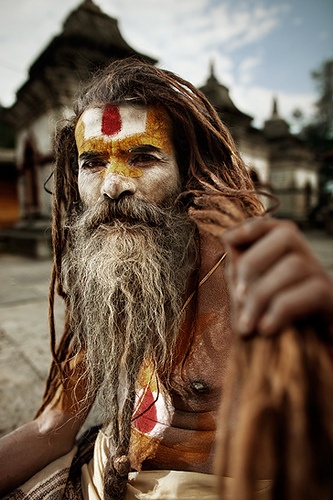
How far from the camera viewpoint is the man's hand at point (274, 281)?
44 centimetres

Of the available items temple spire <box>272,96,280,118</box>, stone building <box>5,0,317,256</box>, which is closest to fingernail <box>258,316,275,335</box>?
stone building <box>5,0,317,256</box>

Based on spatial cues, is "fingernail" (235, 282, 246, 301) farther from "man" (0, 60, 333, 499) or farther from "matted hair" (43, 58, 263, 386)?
"matted hair" (43, 58, 263, 386)

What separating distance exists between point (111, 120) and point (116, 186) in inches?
12.1

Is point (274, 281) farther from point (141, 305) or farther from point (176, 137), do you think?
point (176, 137)

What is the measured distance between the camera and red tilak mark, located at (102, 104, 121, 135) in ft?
4.08

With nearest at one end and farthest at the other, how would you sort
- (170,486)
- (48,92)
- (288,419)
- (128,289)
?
1. (288,419)
2. (170,486)
3. (128,289)
4. (48,92)

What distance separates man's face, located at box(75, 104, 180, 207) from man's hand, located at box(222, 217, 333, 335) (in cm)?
78

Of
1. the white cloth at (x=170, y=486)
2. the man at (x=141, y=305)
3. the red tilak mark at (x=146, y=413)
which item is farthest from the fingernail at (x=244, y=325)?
the red tilak mark at (x=146, y=413)

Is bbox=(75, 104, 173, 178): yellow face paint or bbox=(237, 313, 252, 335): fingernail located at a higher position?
bbox=(75, 104, 173, 178): yellow face paint

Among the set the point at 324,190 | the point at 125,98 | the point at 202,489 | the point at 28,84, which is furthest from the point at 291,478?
the point at 324,190

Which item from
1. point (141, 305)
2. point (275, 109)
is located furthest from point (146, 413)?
point (275, 109)

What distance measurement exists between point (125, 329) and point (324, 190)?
25830 millimetres

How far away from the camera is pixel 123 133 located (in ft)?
4.05

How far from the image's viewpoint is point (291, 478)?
0.42 m
